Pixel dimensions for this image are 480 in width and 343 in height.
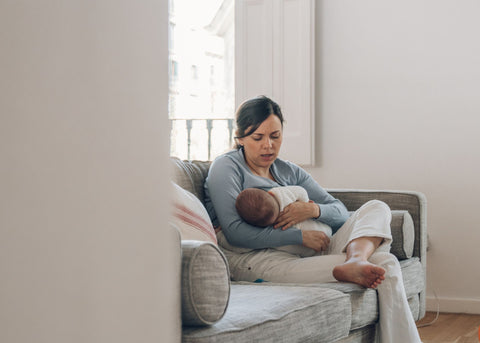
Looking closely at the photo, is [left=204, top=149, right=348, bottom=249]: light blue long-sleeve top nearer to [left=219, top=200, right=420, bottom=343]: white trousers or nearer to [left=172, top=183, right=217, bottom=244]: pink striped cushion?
[left=219, top=200, right=420, bottom=343]: white trousers

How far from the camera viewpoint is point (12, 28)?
0.60 feet

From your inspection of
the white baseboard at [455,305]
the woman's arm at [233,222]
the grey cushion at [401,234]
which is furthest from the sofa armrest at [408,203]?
the white baseboard at [455,305]

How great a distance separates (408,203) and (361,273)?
32.7 inches

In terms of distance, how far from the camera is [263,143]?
2326mm

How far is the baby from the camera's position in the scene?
2084 mm

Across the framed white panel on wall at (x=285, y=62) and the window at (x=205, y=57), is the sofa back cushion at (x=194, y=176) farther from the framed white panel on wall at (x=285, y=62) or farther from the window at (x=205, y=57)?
the window at (x=205, y=57)

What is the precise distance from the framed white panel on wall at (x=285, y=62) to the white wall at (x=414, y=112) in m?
0.09

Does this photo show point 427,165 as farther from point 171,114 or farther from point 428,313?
point 171,114

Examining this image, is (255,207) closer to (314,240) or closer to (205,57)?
(314,240)

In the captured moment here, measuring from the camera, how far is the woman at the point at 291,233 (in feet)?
6.49

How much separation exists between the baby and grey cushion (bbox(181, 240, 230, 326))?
84cm

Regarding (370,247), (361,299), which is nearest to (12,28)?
(361,299)

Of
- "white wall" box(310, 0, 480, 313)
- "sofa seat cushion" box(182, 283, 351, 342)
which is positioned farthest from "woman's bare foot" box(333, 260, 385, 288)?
"white wall" box(310, 0, 480, 313)

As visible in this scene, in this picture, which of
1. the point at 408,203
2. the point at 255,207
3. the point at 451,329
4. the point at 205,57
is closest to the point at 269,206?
the point at 255,207
